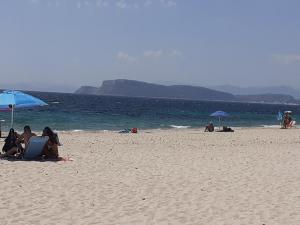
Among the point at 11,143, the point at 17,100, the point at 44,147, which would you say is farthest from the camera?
the point at 17,100

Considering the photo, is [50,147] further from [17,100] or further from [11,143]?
[17,100]

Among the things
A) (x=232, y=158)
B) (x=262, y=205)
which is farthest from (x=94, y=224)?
(x=232, y=158)

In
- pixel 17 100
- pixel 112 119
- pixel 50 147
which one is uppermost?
pixel 17 100

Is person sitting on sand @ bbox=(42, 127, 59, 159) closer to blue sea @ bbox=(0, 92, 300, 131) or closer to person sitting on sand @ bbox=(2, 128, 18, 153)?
person sitting on sand @ bbox=(2, 128, 18, 153)

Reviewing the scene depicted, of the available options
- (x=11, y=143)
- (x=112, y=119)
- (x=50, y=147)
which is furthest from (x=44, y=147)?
(x=112, y=119)

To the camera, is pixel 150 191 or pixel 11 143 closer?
pixel 150 191

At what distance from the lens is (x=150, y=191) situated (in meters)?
9.19

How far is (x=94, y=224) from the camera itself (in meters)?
6.74

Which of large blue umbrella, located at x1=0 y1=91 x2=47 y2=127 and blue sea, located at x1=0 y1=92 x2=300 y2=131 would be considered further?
blue sea, located at x1=0 y1=92 x2=300 y2=131

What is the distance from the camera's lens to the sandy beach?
23.7 feet

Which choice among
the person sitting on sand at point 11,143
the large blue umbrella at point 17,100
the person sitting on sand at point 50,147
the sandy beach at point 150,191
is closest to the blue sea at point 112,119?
the large blue umbrella at point 17,100

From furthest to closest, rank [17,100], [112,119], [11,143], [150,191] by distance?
[112,119]
[17,100]
[11,143]
[150,191]

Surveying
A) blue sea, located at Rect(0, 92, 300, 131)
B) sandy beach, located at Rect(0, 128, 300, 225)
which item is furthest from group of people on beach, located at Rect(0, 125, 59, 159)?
blue sea, located at Rect(0, 92, 300, 131)

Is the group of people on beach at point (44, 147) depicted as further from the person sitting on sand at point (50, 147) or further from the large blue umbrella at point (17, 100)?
the large blue umbrella at point (17, 100)
